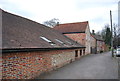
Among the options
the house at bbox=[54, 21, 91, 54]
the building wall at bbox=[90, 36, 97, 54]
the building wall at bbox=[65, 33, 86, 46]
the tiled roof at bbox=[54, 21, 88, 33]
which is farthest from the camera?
the building wall at bbox=[90, 36, 97, 54]

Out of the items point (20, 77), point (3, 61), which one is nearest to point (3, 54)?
point (3, 61)

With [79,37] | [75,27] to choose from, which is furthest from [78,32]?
[75,27]

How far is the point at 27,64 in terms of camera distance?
20.9ft

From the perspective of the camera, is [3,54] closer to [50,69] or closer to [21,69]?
[21,69]

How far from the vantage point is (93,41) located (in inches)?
1171

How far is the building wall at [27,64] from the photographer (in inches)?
204

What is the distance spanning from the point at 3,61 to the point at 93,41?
2762 cm

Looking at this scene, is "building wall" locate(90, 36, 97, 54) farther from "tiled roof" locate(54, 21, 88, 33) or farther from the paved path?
the paved path

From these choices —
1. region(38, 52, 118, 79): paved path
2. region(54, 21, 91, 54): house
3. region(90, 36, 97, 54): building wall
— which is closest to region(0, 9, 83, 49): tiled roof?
region(38, 52, 118, 79): paved path

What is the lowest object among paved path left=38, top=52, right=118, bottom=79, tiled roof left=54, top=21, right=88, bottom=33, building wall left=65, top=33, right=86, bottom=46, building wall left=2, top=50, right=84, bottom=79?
paved path left=38, top=52, right=118, bottom=79

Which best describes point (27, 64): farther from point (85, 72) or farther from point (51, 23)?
point (51, 23)

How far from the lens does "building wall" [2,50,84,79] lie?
17.0 feet

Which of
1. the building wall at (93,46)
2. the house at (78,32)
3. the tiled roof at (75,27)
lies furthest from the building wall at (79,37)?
the building wall at (93,46)

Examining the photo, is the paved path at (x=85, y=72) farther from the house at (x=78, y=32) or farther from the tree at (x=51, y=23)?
the tree at (x=51, y=23)
